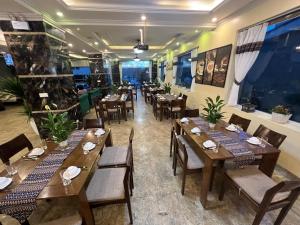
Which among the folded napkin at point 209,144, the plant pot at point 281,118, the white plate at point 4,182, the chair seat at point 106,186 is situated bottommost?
the chair seat at point 106,186

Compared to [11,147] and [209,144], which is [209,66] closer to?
[209,144]

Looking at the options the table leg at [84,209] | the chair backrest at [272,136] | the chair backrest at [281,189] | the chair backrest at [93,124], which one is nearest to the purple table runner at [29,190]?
the table leg at [84,209]

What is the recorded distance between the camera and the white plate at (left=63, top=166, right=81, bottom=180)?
1.35m

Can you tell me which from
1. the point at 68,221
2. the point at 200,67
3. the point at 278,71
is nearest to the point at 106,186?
the point at 68,221

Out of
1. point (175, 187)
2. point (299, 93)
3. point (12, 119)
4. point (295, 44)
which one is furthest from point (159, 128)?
point (12, 119)

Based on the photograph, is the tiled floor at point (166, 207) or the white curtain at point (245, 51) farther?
the white curtain at point (245, 51)

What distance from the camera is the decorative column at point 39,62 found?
303 cm

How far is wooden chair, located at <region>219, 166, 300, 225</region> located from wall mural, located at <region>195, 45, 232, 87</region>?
271 cm

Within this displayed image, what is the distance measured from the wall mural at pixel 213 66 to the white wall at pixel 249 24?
0.43 feet

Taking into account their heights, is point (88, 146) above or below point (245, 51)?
below

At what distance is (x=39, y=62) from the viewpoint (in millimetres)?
3199

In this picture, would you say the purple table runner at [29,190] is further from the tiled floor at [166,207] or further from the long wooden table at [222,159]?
the long wooden table at [222,159]

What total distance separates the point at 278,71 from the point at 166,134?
2696 mm

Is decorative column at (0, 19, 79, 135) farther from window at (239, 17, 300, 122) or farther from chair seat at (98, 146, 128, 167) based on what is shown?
window at (239, 17, 300, 122)
